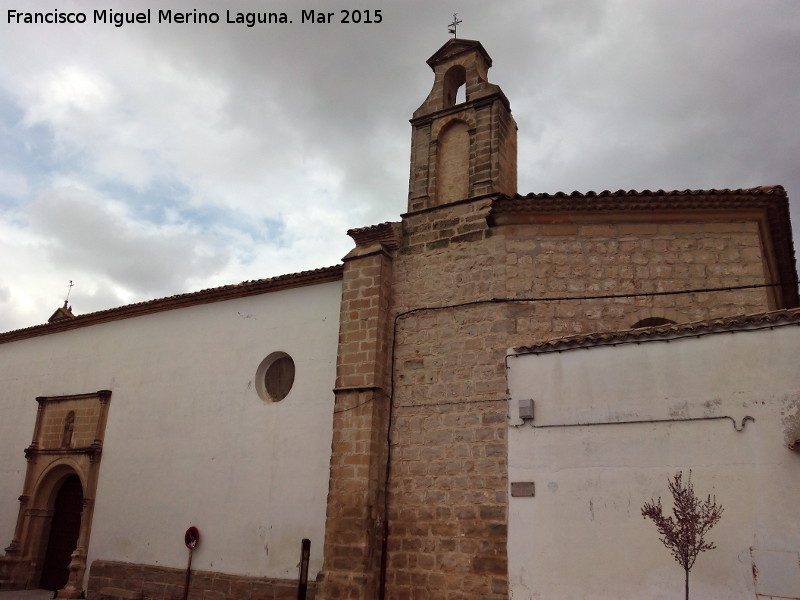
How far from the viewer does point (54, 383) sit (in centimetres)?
1454

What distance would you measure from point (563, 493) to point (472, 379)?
1982 millimetres

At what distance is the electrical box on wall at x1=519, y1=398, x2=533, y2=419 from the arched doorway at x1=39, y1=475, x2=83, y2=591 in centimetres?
958

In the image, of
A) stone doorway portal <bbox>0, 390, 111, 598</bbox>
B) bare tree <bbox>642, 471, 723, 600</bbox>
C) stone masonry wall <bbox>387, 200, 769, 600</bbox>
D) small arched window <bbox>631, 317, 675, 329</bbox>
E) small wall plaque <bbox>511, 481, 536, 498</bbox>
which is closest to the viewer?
bare tree <bbox>642, 471, 723, 600</bbox>

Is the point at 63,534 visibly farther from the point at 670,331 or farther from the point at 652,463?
the point at 670,331

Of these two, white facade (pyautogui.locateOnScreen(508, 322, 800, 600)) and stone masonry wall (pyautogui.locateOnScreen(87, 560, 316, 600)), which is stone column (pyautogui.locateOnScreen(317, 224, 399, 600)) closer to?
stone masonry wall (pyautogui.locateOnScreen(87, 560, 316, 600))

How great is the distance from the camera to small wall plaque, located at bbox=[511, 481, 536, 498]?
25.9ft

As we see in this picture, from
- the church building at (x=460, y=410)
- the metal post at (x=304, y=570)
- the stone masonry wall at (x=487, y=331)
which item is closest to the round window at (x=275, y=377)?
the church building at (x=460, y=410)

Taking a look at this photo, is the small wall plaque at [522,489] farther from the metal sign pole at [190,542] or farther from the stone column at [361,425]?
the metal sign pole at [190,542]

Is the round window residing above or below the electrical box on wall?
above

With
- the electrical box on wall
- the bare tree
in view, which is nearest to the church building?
the electrical box on wall

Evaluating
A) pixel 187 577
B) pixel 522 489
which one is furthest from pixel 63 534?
pixel 522 489

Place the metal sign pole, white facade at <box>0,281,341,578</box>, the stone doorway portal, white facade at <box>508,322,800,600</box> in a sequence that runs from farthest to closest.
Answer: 1. the stone doorway portal
2. the metal sign pole
3. white facade at <box>0,281,341,578</box>
4. white facade at <box>508,322,800,600</box>

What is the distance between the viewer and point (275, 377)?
1130 centimetres

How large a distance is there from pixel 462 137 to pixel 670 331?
497cm
